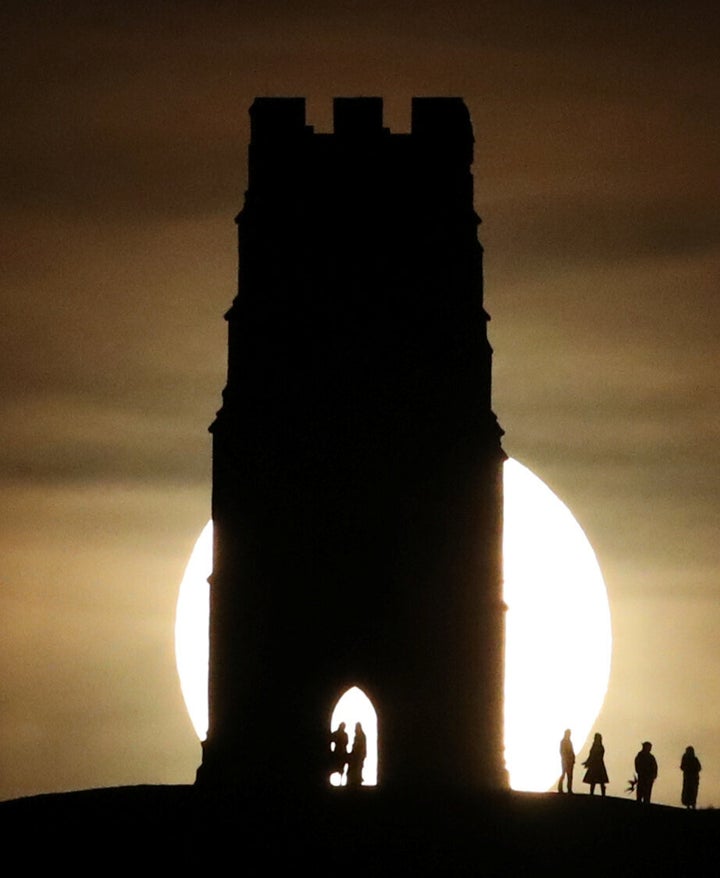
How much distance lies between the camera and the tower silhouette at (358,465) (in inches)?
2162

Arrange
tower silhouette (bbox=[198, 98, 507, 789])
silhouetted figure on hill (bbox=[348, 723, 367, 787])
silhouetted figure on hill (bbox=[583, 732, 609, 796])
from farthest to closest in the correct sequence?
tower silhouette (bbox=[198, 98, 507, 789]) → silhouetted figure on hill (bbox=[583, 732, 609, 796]) → silhouetted figure on hill (bbox=[348, 723, 367, 787])

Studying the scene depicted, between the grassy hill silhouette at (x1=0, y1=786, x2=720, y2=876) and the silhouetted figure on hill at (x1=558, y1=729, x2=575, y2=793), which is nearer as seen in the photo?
the grassy hill silhouette at (x1=0, y1=786, x2=720, y2=876)

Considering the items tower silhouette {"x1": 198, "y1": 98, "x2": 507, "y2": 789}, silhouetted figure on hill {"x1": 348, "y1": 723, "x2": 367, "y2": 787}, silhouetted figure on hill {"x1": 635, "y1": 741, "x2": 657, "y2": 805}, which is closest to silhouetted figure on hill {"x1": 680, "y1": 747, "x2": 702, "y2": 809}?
silhouetted figure on hill {"x1": 635, "y1": 741, "x2": 657, "y2": 805}

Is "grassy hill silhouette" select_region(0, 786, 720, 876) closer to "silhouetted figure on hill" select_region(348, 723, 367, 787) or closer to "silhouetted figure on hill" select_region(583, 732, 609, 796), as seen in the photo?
"silhouetted figure on hill" select_region(348, 723, 367, 787)

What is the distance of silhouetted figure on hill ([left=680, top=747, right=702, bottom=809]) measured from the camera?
2052 inches

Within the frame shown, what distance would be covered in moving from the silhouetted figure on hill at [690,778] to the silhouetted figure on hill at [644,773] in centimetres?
55

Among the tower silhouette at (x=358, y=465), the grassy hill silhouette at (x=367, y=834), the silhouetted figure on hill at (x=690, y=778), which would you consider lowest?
the grassy hill silhouette at (x=367, y=834)

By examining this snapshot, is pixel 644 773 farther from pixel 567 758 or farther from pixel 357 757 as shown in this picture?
pixel 357 757

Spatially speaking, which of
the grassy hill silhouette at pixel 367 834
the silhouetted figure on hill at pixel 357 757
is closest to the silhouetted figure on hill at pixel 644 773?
the grassy hill silhouette at pixel 367 834

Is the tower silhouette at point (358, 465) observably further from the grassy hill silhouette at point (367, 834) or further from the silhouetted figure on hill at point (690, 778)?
the grassy hill silhouette at point (367, 834)

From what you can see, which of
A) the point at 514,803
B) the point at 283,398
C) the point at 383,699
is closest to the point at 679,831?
the point at 514,803

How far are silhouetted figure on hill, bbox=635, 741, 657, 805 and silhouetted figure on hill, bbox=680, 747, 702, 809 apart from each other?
1.81ft

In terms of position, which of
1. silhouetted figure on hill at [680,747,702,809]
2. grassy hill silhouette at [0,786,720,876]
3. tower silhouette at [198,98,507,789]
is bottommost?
grassy hill silhouette at [0,786,720,876]

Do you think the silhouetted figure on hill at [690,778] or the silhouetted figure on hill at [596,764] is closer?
the silhouetted figure on hill at [690,778]
